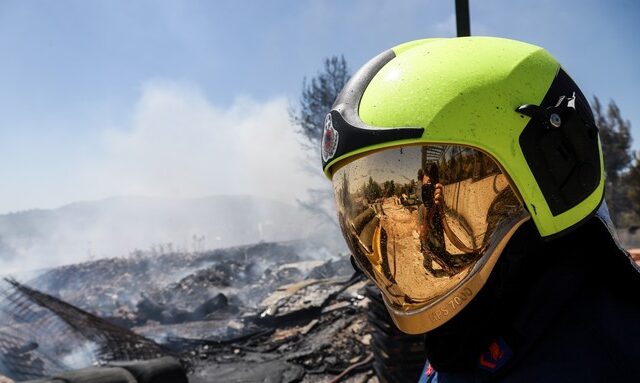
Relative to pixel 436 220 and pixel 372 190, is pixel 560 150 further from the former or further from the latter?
pixel 372 190

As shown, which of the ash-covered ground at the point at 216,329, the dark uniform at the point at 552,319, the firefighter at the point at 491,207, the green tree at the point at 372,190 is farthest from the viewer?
the ash-covered ground at the point at 216,329

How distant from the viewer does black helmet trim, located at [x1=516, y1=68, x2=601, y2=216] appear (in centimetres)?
101

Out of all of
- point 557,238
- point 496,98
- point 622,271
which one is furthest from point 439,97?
point 622,271

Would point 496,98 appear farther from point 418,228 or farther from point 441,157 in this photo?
point 418,228

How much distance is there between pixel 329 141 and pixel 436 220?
382mm

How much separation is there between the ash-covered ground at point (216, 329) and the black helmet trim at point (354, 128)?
4704mm

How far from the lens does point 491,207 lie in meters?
1.03

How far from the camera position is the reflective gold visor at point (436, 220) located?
1029 millimetres

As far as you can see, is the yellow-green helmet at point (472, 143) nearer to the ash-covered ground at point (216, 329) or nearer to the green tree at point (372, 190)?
the green tree at point (372, 190)

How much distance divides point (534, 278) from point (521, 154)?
0.28m

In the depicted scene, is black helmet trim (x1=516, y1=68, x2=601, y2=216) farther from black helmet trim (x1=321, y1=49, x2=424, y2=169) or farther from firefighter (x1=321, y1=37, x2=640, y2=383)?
black helmet trim (x1=321, y1=49, x2=424, y2=169)

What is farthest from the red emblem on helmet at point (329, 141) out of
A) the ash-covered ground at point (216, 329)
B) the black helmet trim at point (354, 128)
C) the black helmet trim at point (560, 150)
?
the ash-covered ground at point (216, 329)

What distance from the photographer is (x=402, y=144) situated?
106cm

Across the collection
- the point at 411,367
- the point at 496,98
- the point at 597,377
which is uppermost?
the point at 496,98
